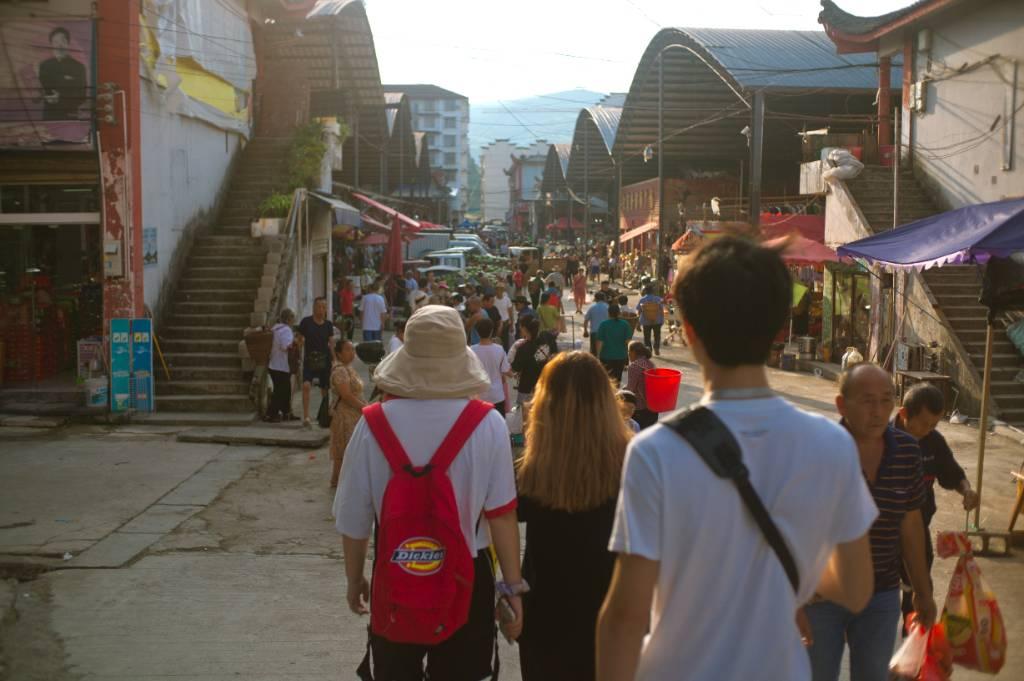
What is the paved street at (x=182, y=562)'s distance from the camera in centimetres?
587

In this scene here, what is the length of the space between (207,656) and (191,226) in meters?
12.8

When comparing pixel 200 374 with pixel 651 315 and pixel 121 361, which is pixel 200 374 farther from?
pixel 651 315

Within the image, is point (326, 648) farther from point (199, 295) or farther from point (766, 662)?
point (199, 295)

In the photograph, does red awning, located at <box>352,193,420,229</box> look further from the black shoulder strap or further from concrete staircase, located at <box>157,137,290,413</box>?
the black shoulder strap

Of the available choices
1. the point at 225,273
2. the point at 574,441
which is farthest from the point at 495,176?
the point at 574,441

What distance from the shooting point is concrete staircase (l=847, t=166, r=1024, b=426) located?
1452 cm

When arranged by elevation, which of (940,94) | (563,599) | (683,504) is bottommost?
(563,599)

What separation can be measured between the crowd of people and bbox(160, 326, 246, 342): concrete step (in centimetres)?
1193

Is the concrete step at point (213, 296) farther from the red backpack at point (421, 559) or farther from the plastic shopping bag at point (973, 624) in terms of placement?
the red backpack at point (421, 559)

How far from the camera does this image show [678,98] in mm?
39750

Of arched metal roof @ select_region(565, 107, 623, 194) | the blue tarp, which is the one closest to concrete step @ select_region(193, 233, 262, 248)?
the blue tarp

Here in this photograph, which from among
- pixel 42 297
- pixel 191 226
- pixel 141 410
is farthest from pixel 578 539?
pixel 191 226

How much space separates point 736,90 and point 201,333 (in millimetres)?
22526

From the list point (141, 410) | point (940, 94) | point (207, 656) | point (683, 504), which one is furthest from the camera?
point (940, 94)
